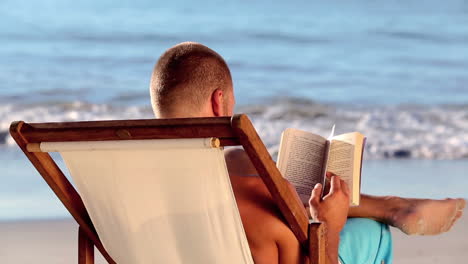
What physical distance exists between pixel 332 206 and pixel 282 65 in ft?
35.2

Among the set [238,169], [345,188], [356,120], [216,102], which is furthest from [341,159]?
[356,120]

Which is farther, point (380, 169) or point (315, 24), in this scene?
point (315, 24)

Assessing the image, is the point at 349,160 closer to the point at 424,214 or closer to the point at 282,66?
the point at 424,214

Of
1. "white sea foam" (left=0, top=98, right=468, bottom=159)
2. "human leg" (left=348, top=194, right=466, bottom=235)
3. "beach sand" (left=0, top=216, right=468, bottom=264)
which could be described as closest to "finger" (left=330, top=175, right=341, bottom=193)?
"human leg" (left=348, top=194, right=466, bottom=235)

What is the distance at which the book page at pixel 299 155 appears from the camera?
2398 millimetres

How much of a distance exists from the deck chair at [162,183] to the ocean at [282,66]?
4.05 meters

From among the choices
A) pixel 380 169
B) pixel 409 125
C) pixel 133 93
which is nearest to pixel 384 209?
pixel 380 169

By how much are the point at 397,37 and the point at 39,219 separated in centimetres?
1027

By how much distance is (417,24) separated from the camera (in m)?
14.6

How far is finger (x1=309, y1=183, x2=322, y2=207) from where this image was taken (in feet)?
7.25

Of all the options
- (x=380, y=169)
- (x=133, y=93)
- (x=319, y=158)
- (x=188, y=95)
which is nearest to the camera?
(x=188, y=95)

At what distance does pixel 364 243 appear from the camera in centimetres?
258

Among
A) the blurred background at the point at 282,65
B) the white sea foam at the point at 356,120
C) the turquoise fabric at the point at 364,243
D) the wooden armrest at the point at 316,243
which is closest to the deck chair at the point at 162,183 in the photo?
the wooden armrest at the point at 316,243

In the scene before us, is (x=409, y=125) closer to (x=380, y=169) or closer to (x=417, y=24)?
(x=380, y=169)
